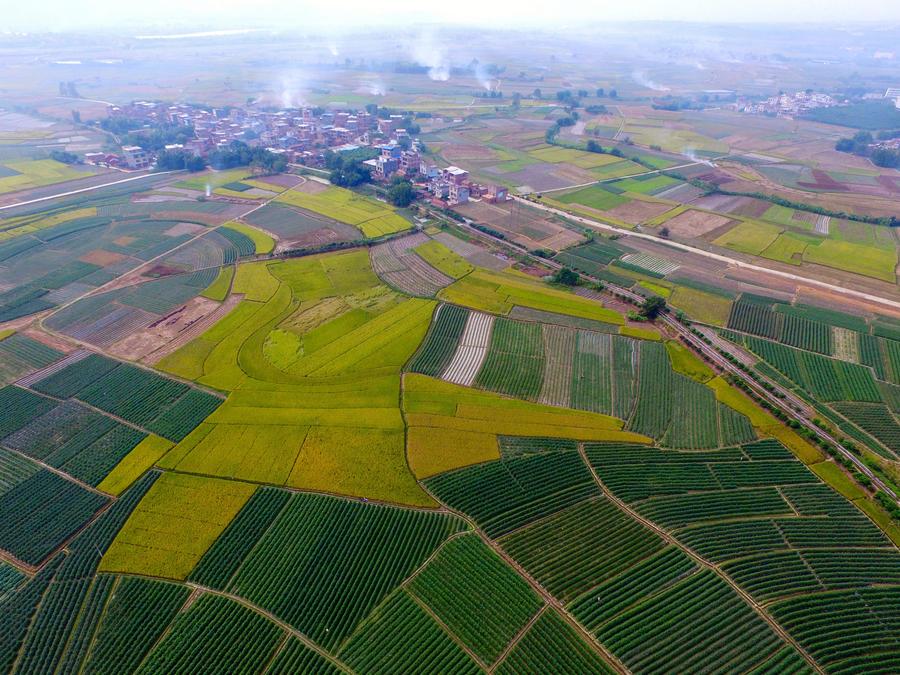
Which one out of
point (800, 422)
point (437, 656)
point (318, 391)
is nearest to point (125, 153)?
point (318, 391)

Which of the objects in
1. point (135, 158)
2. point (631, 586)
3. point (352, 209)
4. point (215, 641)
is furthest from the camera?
point (135, 158)

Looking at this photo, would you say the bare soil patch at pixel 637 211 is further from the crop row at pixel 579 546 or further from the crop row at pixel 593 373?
the crop row at pixel 579 546

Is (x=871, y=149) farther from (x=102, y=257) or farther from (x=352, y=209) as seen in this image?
(x=102, y=257)

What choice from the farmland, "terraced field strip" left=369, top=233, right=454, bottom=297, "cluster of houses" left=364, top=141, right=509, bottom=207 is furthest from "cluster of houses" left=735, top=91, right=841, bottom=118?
"terraced field strip" left=369, top=233, right=454, bottom=297

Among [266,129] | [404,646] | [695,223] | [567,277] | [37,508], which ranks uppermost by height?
[266,129]

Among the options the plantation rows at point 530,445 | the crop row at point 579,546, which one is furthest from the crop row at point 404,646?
the plantation rows at point 530,445

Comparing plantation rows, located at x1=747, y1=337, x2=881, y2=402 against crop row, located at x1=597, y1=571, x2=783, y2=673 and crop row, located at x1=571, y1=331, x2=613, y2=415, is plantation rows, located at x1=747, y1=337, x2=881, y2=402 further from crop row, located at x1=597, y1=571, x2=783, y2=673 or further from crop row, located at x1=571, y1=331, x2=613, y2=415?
crop row, located at x1=597, y1=571, x2=783, y2=673

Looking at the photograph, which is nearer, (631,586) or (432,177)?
(631,586)

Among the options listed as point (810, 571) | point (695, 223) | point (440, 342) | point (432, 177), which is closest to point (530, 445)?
point (440, 342)
